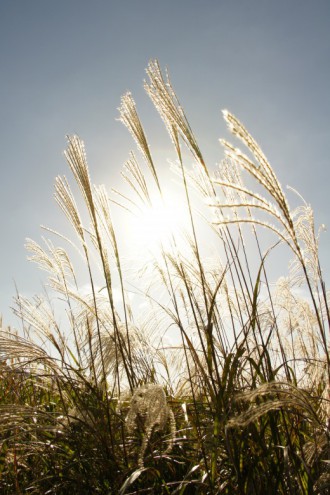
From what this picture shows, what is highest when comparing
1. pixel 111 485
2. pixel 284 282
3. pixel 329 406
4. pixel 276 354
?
pixel 284 282

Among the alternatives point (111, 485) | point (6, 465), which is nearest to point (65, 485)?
point (111, 485)

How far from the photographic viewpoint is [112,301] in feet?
7.47

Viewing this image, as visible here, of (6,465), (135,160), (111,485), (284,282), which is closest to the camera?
(111,485)

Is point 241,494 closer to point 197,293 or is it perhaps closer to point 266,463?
point 266,463

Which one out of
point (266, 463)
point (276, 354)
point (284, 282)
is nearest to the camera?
point (266, 463)

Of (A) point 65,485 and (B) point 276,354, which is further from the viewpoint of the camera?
(B) point 276,354

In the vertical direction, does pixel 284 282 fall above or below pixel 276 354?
above

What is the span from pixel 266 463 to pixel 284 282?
315 cm

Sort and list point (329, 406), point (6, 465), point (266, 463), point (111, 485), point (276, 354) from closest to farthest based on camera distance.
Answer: point (329, 406)
point (266, 463)
point (111, 485)
point (6, 465)
point (276, 354)

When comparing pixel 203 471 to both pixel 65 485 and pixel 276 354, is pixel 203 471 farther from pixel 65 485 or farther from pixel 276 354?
pixel 276 354

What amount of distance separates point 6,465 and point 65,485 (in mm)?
524

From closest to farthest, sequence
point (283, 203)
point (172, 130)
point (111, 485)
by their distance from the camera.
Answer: point (283, 203)
point (111, 485)
point (172, 130)

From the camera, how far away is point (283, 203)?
1.54m

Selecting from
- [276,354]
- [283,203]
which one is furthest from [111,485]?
[276,354]
